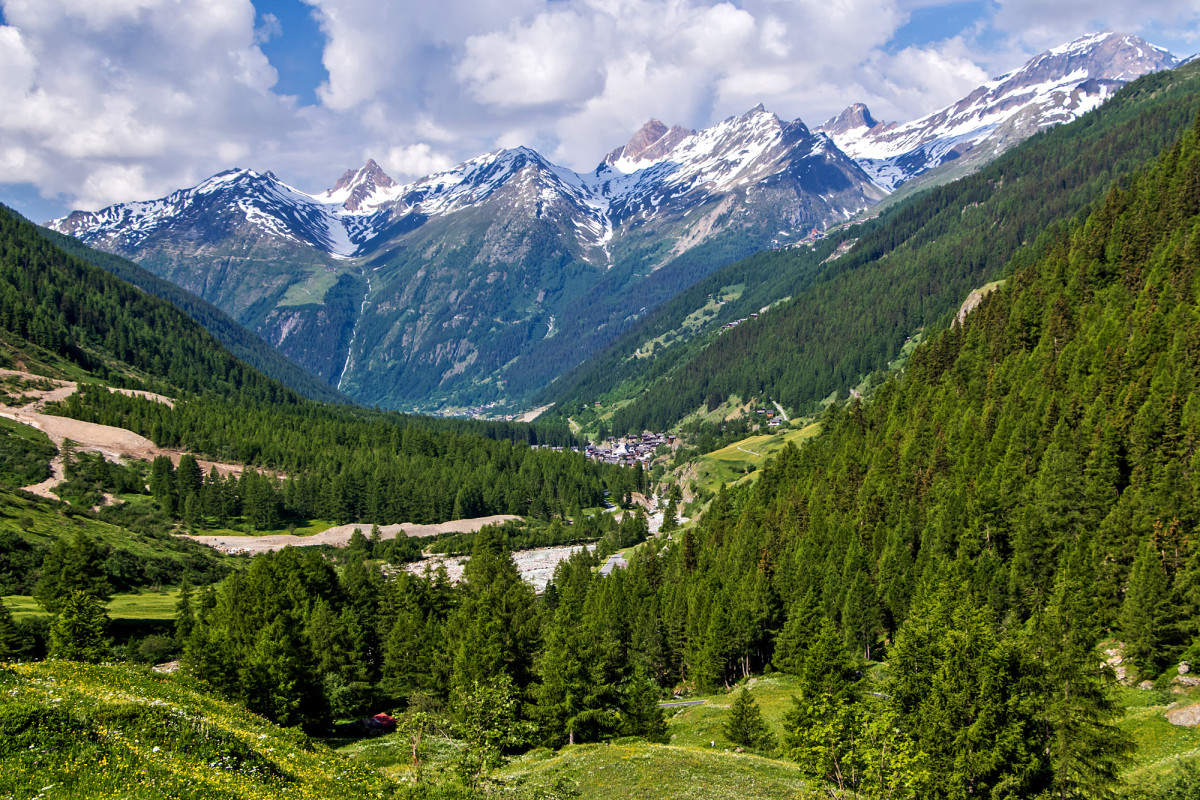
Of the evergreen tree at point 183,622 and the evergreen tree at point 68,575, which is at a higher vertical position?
the evergreen tree at point 68,575

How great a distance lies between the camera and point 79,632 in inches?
2415

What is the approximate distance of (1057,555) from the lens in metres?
84.9

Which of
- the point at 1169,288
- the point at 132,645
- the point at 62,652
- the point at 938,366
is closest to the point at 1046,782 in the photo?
the point at 62,652

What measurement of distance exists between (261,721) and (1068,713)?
47830 mm

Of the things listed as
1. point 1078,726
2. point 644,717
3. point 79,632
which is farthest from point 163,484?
point 1078,726

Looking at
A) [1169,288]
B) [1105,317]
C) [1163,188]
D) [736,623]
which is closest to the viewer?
[736,623]

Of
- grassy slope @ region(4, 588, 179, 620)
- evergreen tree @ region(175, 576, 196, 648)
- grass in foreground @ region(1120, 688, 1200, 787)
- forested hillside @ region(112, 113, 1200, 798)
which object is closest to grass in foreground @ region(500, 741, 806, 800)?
forested hillside @ region(112, 113, 1200, 798)

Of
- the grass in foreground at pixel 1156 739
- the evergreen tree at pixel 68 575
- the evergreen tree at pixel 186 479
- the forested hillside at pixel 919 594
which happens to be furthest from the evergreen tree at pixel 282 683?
the evergreen tree at pixel 186 479

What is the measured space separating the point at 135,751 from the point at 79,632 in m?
50.0

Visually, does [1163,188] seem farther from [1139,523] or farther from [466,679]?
[466,679]

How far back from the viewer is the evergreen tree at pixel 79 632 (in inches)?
2339

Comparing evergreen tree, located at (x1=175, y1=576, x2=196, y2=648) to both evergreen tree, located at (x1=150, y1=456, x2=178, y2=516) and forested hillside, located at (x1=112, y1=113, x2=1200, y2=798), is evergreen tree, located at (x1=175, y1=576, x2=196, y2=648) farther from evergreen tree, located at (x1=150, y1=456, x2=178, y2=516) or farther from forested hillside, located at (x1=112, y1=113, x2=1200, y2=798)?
evergreen tree, located at (x1=150, y1=456, x2=178, y2=516)

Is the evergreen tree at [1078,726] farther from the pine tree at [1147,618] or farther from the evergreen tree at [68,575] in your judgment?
the evergreen tree at [68,575]

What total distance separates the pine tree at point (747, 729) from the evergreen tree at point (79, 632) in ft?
177
